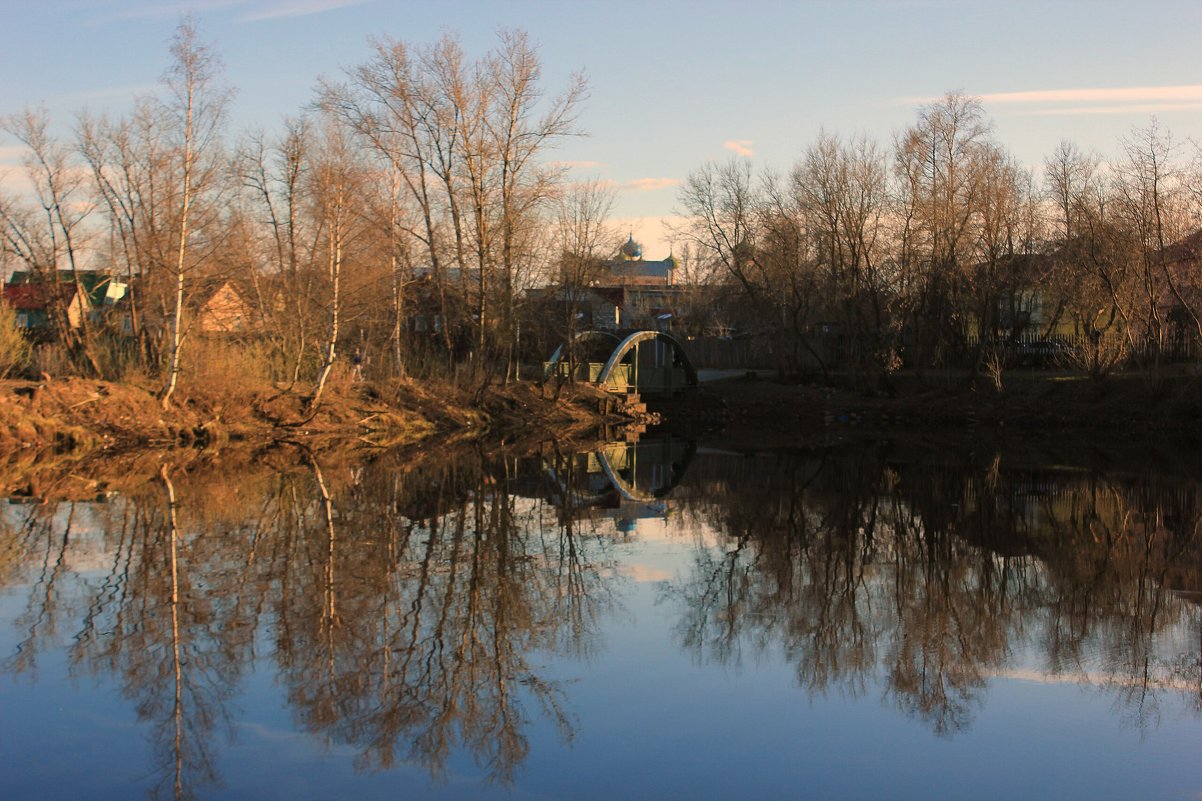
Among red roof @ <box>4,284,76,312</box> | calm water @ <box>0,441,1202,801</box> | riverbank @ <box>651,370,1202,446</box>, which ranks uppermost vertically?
red roof @ <box>4,284,76,312</box>

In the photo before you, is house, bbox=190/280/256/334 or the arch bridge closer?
house, bbox=190/280/256/334

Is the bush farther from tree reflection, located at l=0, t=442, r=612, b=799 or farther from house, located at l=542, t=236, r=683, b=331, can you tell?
house, located at l=542, t=236, r=683, b=331

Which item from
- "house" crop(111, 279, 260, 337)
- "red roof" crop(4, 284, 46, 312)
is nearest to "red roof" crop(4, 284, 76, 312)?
"red roof" crop(4, 284, 46, 312)

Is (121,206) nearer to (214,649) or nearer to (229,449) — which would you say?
(229,449)

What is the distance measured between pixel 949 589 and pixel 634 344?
3197cm

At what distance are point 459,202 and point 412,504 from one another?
1824 cm

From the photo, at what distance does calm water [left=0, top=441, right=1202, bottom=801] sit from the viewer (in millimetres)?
6141

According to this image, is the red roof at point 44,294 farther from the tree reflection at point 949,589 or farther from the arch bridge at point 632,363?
the tree reflection at point 949,589

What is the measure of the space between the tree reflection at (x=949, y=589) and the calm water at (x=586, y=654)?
5 centimetres

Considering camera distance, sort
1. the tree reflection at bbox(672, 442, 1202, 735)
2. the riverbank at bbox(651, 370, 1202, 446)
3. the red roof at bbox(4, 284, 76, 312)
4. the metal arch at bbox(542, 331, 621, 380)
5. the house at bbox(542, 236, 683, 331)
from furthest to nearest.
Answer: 1. the house at bbox(542, 236, 683, 331)
2. the metal arch at bbox(542, 331, 621, 380)
3. the riverbank at bbox(651, 370, 1202, 446)
4. the red roof at bbox(4, 284, 76, 312)
5. the tree reflection at bbox(672, 442, 1202, 735)

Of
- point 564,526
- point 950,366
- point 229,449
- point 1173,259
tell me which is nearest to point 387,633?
point 564,526

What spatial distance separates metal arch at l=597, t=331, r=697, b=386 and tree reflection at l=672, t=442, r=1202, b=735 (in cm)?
2076

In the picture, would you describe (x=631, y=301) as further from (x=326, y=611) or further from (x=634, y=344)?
(x=326, y=611)

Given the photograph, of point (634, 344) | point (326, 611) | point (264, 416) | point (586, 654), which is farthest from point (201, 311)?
point (586, 654)
